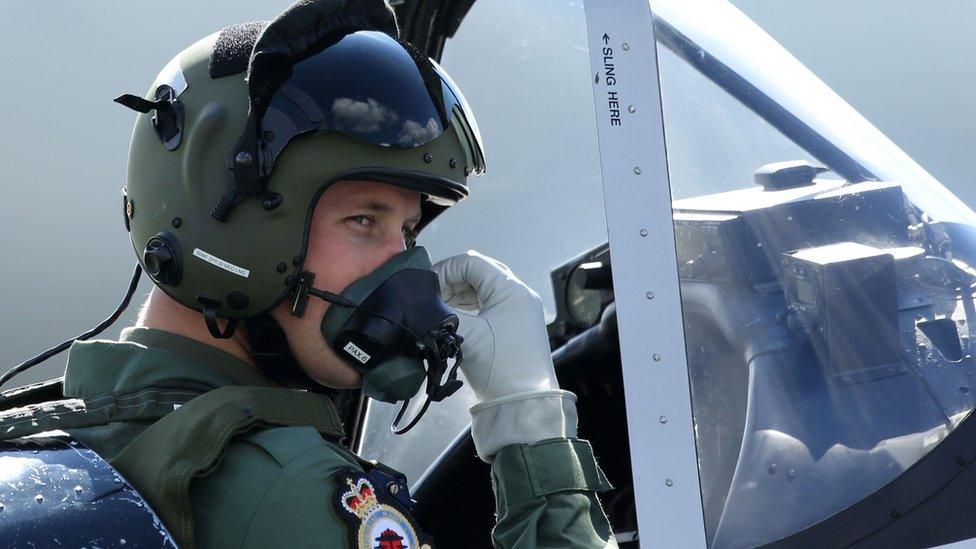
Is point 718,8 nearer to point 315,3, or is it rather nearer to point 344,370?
point 315,3

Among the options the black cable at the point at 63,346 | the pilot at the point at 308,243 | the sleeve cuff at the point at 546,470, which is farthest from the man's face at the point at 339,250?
the black cable at the point at 63,346

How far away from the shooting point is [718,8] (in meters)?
1.62

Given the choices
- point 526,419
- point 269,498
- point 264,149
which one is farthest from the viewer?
point 526,419

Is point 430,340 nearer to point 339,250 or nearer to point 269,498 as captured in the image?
point 339,250

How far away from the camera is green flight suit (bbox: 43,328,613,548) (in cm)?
117

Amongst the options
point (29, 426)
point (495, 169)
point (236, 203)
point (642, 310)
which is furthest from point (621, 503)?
point (29, 426)

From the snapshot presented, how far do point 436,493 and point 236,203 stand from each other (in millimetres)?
942

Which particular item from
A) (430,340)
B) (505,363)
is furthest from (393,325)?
(505,363)

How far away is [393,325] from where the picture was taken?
56.8 inches

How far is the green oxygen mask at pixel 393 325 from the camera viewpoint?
4.73 feet

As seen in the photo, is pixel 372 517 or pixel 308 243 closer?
pixel 372 517

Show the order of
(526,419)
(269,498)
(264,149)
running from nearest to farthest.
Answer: (269,498), (264,149), (526,419)

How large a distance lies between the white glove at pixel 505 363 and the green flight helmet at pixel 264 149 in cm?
27

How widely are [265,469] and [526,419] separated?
0.47m
